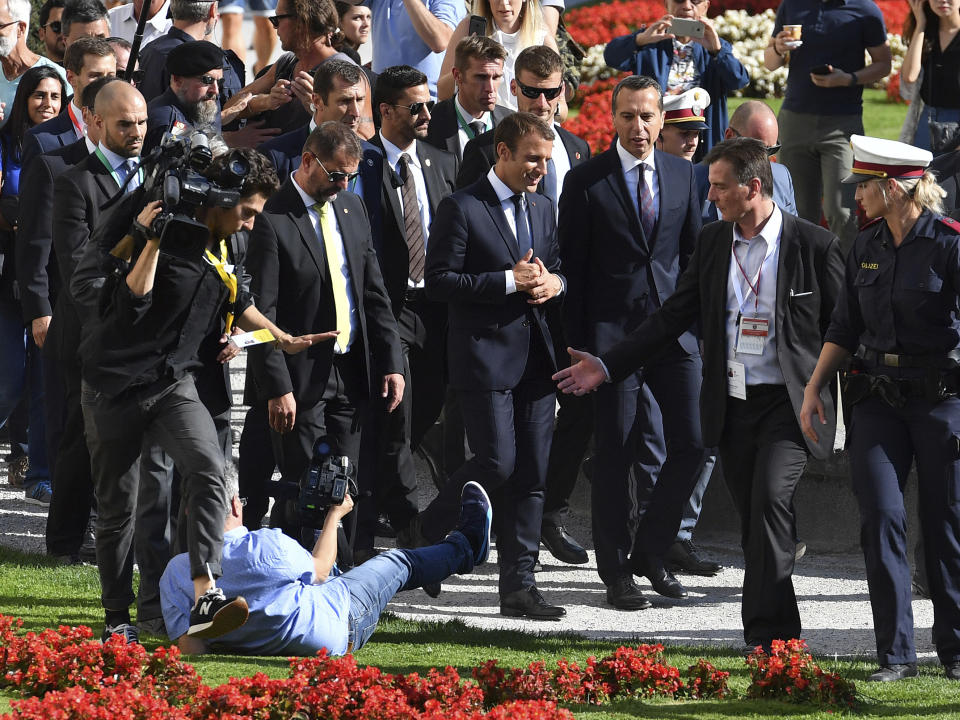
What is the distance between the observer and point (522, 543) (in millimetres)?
8406

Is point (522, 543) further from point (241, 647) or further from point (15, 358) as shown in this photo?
point (15, 358)

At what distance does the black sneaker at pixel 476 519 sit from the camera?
798 centimetres

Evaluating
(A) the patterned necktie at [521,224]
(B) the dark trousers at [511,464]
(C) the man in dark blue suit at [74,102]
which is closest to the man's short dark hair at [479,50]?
(A) the patterned necktie at [521,224]

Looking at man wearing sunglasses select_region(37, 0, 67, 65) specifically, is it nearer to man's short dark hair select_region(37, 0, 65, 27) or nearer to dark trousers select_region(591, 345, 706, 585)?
man's short dark hair select_region(37, 0, 65, 27)

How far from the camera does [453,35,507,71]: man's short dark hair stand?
944 centimetres

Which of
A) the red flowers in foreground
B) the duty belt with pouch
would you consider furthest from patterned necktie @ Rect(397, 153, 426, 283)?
the red flowers in foreground

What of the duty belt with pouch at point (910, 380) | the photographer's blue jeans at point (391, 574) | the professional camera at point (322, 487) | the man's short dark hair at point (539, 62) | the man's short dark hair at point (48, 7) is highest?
the man's short dark hair at point (48, 7)

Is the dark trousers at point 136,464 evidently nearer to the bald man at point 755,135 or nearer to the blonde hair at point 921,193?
the blonde hair at point 921,193

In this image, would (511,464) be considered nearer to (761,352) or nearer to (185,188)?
(761,352)

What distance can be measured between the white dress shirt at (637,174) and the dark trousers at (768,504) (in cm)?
153

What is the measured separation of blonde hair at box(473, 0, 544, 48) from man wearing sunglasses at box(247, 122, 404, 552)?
262 centimetres

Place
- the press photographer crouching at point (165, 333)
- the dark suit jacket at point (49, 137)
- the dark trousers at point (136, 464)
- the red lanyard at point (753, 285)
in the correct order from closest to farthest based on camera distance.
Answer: the press photographer crouching at point (165, 333), the dark trousers at point (136, 464), the red lanyard at point (753, 285), the dark suit jacket at point (49, 137)

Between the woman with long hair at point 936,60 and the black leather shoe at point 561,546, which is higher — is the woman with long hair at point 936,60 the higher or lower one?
the higher one

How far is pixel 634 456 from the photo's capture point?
8984mm
